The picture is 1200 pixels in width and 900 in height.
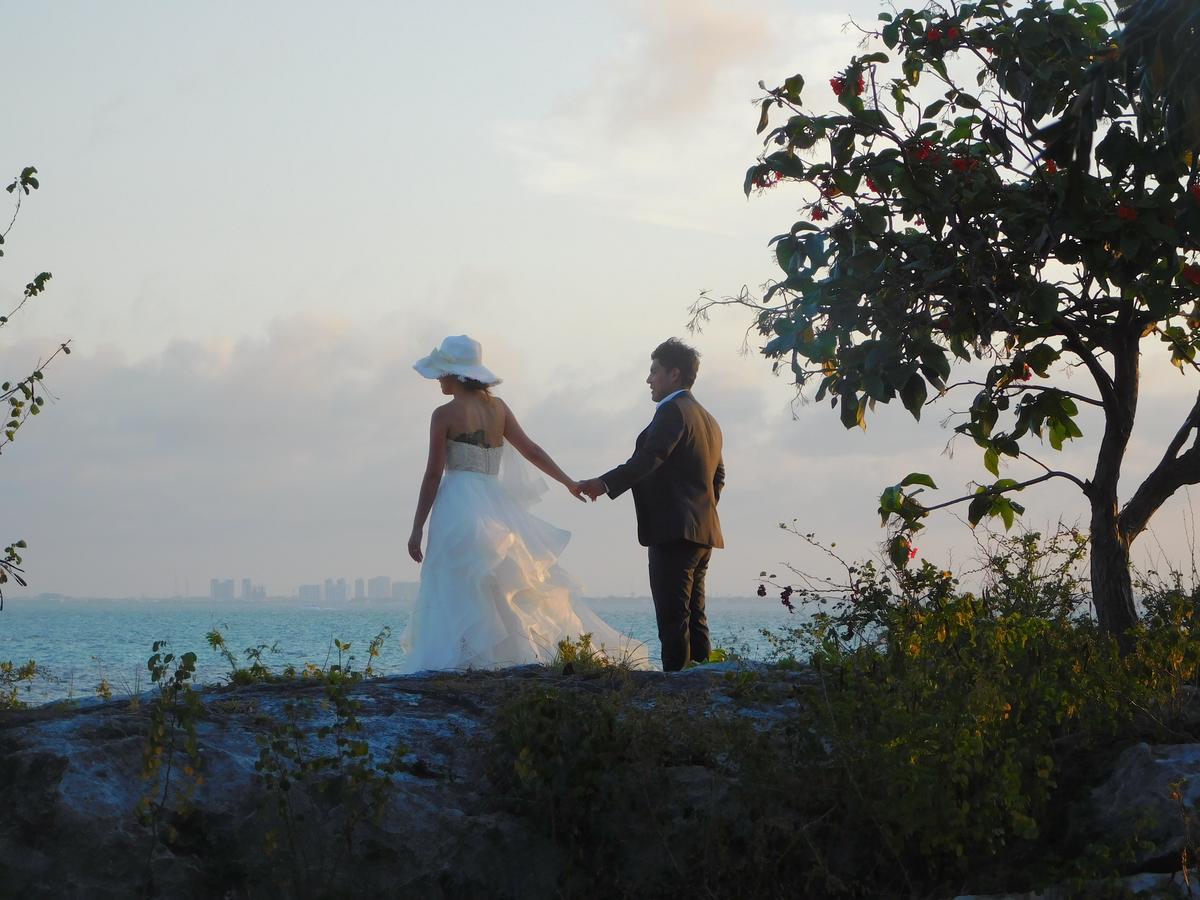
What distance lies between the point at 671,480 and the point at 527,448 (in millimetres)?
1304

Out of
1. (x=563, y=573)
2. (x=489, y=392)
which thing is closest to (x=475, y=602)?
(x=563, y=573)

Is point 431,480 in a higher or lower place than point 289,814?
higher

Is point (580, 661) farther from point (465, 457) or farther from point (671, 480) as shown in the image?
point (465, 457)

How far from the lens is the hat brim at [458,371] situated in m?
9.14

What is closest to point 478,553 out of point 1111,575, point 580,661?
point 580,661

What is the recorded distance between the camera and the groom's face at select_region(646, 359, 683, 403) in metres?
9.19

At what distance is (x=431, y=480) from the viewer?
9.22m

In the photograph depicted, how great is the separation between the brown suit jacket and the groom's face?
0.14 meters

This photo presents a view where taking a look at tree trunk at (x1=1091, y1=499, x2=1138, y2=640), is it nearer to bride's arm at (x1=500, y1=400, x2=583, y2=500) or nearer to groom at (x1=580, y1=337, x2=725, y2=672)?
groom at (x1=580, y1=337, x2=725, y2=672)

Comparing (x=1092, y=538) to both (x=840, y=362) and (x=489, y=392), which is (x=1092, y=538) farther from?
(x=489, y=392)

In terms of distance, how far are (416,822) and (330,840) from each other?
1.07 ft

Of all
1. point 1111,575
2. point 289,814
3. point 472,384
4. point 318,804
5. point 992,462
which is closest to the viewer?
point 289,814

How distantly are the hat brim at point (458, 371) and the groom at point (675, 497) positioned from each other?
1.08 meters

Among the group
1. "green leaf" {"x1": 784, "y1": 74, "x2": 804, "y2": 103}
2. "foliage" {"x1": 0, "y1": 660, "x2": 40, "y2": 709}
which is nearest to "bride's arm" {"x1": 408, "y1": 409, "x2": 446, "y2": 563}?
"foliage" {"x1": 0, "y1": 660, "x2": 40, "y2": 709}
